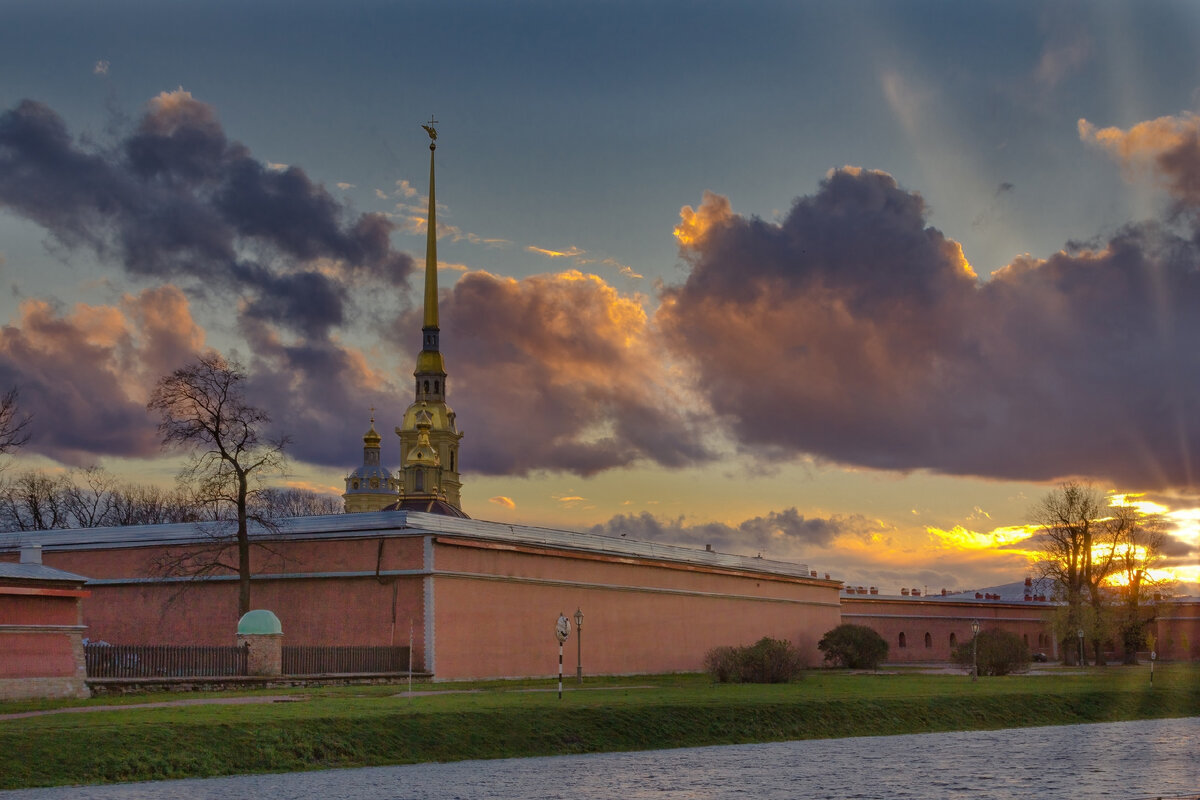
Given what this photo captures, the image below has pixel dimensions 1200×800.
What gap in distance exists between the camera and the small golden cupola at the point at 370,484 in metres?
120

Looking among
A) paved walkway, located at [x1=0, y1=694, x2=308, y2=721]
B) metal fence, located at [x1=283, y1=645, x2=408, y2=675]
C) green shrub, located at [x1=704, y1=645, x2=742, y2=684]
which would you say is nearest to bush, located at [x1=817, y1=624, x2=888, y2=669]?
green shrub, located at [x1=704, y1=645, x2=742, y2=684]

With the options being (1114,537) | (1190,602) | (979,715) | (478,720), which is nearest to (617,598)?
(979,715)

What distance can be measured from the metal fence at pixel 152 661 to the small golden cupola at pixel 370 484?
273 feet

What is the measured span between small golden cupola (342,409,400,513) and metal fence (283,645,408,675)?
7760 cm

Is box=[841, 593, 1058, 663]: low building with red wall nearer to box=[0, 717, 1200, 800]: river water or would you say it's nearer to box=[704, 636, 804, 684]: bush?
box=[704, 636, 804, 684]: bush

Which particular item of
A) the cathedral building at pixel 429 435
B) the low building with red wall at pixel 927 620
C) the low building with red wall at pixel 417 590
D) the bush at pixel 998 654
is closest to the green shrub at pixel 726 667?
the low building with red wall at pixel 417 590

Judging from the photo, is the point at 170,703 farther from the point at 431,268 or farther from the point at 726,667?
the point at 431,268

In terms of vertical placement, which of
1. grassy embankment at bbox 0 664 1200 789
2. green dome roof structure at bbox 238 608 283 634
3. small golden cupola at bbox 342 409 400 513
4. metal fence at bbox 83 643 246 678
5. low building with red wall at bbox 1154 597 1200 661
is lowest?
low building with red wall at bbox 1154 597 1200 661

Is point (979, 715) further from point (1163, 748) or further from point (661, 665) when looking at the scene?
point (661, 665)

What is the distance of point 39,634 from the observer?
29547mm

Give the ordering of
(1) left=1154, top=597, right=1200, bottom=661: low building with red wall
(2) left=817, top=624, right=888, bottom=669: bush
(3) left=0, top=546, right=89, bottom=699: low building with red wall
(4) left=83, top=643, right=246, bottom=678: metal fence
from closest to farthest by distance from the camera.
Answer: (3) left=0, top=546, right=89, bottom=699: low building with red wall, (4) left=83, top=643, right=246, bottom=678: metal fence, (2) left=817, top=624, right=888, bottom=669: bush, (1) left=1154, top=597, right=1200, bottom=661: low building with red wall

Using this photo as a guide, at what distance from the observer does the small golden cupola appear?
120438 mm

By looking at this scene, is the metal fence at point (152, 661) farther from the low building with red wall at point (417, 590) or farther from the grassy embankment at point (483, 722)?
the low building with red wall at point (417, 590)

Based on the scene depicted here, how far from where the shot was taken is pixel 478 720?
85.7ft
